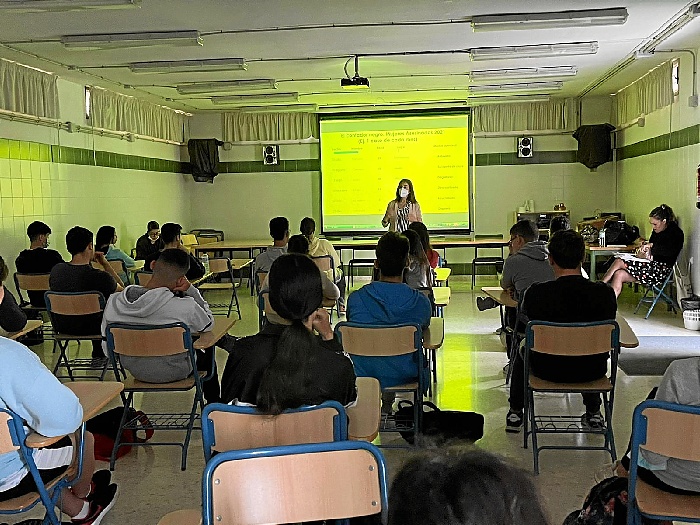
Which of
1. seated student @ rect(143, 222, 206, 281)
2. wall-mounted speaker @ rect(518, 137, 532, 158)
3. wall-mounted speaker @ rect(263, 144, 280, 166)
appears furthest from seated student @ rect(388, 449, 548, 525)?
wall-mounted speaker @ rect(263, 144, 280, 166)

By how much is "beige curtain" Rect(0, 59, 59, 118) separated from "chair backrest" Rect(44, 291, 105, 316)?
10.7 feet

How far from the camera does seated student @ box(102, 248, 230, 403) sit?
399 cm

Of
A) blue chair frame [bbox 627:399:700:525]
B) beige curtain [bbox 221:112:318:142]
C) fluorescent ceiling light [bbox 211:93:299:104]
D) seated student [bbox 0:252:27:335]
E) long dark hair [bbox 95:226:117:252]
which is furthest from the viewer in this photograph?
beige curtain [bbox 221:112:318:142]

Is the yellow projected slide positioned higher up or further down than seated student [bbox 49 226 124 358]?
higher up

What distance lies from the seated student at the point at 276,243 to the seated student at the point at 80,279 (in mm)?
1584

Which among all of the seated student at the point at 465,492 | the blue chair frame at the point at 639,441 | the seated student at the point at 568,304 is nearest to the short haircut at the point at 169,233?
the seated student at the point at 568,304

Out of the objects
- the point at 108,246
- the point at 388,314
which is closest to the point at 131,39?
the point at 108,246

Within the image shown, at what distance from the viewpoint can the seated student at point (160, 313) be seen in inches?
157

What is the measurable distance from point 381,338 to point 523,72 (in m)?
6.50

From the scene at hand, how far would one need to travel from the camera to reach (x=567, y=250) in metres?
3.99

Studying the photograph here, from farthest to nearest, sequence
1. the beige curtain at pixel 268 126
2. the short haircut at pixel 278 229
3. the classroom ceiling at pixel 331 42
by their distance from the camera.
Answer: the beige curtain at pixel 268 126
the short haircut at pixel 278 229
the classroom ceiling at pixel 331 42

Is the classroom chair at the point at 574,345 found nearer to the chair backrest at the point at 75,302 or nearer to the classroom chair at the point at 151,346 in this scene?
the classroom chair at the point at 151,346

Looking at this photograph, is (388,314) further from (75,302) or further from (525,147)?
(525,147)

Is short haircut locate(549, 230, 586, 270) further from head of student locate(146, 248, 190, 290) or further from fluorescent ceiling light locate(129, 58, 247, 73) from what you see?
fluorescent ceiling light locate(129, 58, 247, 73)
